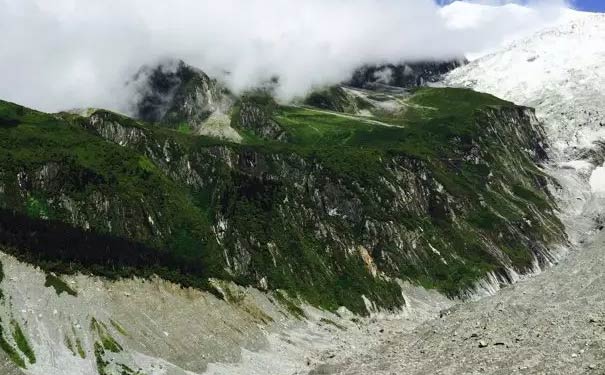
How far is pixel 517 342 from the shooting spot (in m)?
86.0

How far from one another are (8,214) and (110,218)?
29955 millimetres

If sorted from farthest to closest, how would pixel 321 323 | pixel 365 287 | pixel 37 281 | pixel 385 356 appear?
1. pixel 365 287
2. pixel 321 323
3. pixel 37 281
4. pixel 385 356

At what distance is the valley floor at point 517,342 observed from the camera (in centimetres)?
7581

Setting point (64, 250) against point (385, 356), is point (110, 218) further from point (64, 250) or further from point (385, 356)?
point (385, 356)

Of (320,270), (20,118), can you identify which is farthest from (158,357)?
(20,118)

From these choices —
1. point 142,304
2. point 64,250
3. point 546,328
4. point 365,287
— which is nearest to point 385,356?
point 546,328

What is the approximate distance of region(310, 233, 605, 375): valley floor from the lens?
7581 centimetres

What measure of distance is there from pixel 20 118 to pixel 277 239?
81210 millimetres

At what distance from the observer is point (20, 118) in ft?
651

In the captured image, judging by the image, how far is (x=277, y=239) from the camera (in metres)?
189

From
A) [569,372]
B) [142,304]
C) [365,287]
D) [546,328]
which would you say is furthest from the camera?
[365,287]

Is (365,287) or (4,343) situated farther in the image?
(365,287)

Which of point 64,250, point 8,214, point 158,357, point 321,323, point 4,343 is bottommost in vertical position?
point 321,323

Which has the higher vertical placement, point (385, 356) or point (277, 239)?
point (277, 239)
